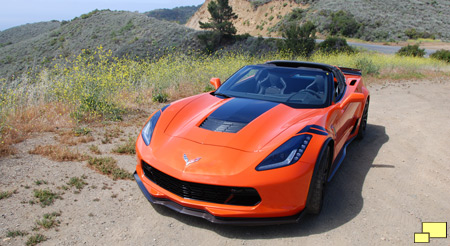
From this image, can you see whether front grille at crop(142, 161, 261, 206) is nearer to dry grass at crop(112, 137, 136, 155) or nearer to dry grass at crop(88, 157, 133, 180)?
dry grass at crop(88, 157, 133, 180)

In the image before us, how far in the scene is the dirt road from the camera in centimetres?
282

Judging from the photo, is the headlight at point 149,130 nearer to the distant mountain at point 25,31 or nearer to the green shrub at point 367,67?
the green shrub at point 367,67

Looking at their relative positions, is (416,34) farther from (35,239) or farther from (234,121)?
(35,239)

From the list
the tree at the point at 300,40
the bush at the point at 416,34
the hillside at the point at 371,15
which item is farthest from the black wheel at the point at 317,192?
the bush at the point at 416,34

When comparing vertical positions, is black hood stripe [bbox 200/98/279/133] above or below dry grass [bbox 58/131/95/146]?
above

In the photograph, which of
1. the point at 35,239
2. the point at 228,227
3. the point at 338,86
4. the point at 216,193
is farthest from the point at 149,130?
the point at 338,86

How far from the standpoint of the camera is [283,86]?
13.9 ft

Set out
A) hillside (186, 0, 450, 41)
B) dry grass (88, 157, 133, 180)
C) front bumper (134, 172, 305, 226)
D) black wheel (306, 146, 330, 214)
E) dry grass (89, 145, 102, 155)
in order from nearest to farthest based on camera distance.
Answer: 1. front bumper (134, 172, 305, 226)
2. black wheel (306, 146, 330, 214)
3. dry grass (88, 157, 133, 180)
4. dry grass (89, 145, 102, 155)
5. hillside (186, 0, 450, 41)

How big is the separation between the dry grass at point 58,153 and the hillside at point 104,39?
3870 cm

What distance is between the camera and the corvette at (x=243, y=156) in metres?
2.70

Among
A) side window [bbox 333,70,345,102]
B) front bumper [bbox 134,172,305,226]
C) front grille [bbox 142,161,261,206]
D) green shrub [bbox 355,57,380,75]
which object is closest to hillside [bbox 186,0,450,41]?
green shrub [bbox 355,57,380,75]

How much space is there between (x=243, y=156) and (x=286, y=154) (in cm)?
36

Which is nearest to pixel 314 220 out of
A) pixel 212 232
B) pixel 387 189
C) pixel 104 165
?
pixel 212 232

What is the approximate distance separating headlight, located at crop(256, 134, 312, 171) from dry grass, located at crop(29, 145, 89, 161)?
2.61m
